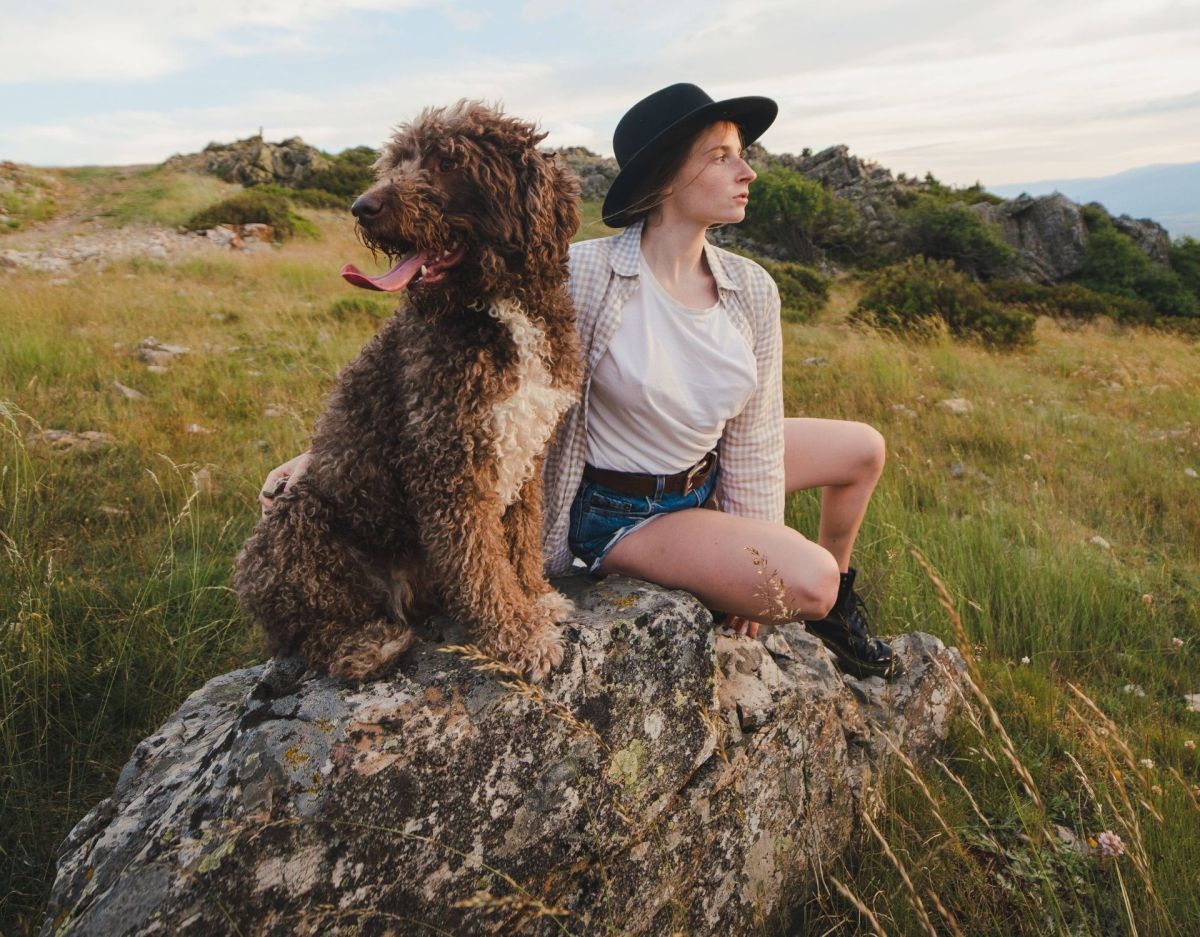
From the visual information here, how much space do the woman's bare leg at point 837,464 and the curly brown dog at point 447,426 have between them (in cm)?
165

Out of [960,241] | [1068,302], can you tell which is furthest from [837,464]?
[960,241]

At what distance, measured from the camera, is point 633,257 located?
308 cm

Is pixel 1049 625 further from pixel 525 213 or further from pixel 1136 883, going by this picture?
pixel 525 213

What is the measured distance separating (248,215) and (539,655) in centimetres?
2136

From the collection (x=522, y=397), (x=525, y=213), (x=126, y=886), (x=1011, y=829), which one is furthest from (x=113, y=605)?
(x=1011, y=829)

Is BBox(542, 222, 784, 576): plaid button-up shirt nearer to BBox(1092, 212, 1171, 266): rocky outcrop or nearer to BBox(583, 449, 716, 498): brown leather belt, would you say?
→ BBox(583, 449, 716, 498): brown leather belt

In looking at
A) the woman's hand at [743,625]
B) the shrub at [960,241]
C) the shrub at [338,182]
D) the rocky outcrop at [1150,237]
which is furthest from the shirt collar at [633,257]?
the rocky outcrop at [1150,237]

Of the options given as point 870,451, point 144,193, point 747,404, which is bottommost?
point 870,451

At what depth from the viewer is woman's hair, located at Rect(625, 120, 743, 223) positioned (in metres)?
3.05

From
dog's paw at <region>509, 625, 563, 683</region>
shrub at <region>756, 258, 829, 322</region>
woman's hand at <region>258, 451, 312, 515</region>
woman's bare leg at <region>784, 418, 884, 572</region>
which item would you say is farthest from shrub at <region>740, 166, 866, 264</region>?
dog's paw at <region>509, 625, 563, 683</region>

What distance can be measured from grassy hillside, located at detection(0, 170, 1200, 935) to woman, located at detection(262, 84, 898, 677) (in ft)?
1.18

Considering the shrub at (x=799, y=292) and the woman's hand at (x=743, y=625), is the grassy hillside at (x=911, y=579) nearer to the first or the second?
the woman's hand at (x=743, y=625)

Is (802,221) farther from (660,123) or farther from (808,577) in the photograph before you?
(808,577)

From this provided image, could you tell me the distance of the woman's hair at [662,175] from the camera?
120 inches
